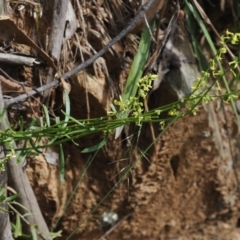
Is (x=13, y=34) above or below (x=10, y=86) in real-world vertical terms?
above

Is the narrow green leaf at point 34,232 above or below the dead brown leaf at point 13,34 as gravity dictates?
below

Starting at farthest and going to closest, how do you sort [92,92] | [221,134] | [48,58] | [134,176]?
[221,134], [134,176], [92,92], [48,58]

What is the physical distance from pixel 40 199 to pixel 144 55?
49 centimetres

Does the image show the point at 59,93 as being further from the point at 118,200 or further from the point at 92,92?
the point at 118,200

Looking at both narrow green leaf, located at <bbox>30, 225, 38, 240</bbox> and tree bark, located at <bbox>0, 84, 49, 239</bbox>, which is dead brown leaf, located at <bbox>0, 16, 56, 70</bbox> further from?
narrow green leaf, located at <bbox>30, 225, 38, 240</bbox>

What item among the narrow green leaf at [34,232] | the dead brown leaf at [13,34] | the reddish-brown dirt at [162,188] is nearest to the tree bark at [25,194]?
the narrow green leaf at [34,232]

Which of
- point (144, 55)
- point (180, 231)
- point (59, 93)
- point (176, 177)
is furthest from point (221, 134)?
point (59, 93)

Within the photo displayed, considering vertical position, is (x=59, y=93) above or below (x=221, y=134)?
above

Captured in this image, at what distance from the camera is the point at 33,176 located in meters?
1.59

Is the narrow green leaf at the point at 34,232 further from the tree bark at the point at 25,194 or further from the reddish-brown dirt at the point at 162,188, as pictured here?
the reddish-brown dirt at the point at 162,188

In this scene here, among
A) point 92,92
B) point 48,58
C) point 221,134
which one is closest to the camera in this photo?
point 48,58

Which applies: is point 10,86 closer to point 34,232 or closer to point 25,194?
point 25,194

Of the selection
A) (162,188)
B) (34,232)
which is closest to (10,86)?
(34,232)

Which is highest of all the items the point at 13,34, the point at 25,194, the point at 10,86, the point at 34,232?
the point at 13,34
